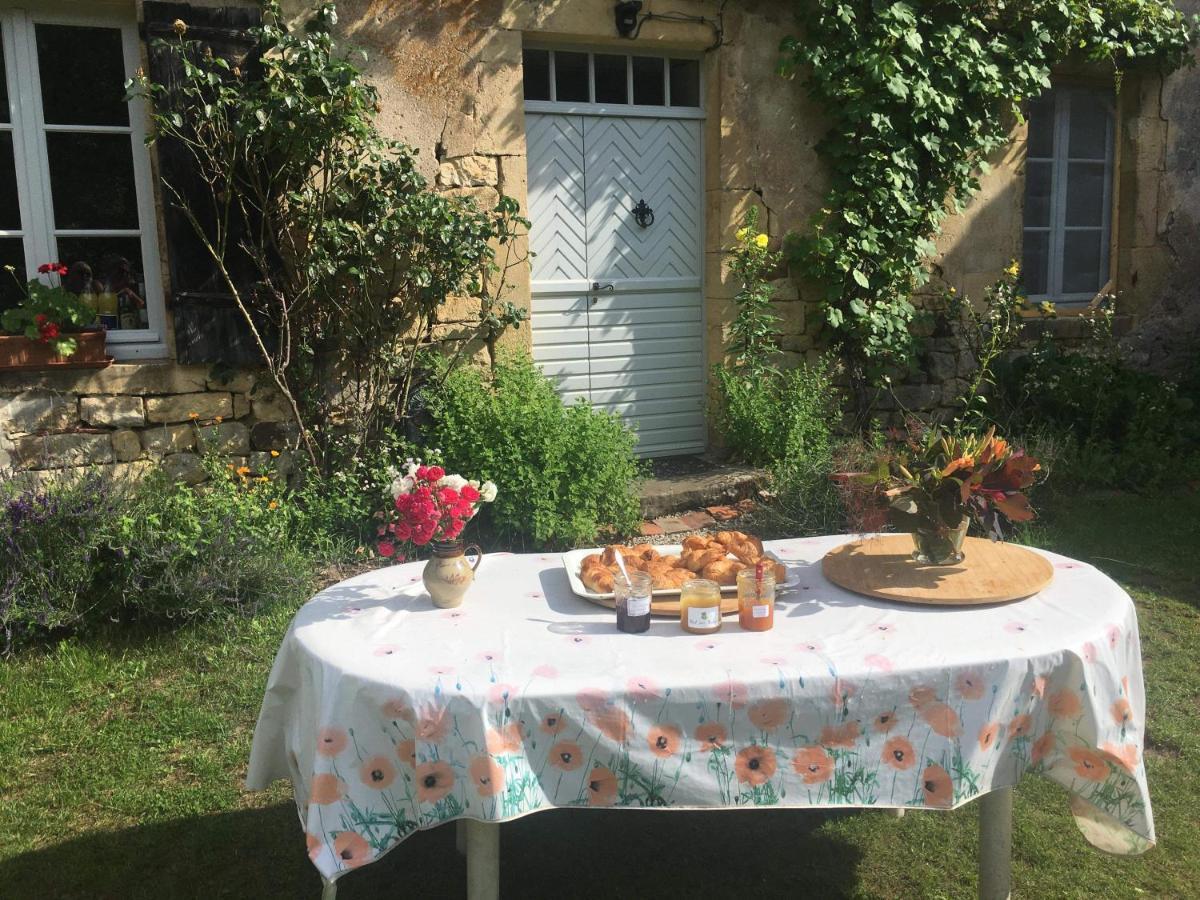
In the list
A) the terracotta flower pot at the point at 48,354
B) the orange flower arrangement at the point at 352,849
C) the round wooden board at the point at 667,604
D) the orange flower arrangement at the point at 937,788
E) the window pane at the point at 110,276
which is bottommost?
the orange flower arrangement at the point at 352,849

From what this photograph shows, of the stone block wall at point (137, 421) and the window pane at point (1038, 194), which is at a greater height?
the window pane at point (1038, 194)

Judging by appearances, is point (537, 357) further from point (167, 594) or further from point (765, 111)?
point (167, 594)

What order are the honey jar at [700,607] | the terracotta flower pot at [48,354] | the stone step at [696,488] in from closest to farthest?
the honey jar at [700,607] < the terracotta flower pot at [48,354] < the stone step at [696,488]

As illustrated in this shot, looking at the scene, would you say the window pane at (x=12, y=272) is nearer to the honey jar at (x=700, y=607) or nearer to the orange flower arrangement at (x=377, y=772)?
the orange flower arrangement at (x=377, y=772)

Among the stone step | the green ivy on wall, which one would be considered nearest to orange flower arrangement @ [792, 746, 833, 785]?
the stone step

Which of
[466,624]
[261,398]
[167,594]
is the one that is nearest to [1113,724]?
[466,624]

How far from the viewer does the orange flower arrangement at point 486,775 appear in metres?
2.03

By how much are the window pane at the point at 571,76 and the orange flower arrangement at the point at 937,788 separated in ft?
15.8

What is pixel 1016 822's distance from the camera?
117 inches

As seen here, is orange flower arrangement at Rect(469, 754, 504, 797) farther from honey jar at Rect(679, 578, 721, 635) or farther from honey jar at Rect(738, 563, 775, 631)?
honey jar at Rect(738, 563, 775, 631)

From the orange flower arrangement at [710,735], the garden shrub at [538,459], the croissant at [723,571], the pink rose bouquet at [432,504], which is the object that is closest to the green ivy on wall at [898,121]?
A: the garden shrub at [538,459]

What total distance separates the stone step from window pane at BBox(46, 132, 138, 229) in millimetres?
3007

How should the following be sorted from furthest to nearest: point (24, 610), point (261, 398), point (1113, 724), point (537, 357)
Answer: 1. point (537, 357)
2. point (261, 398)
3. point (24, 610)
4. point (1113, 724)

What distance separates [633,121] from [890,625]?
14.9 ft
